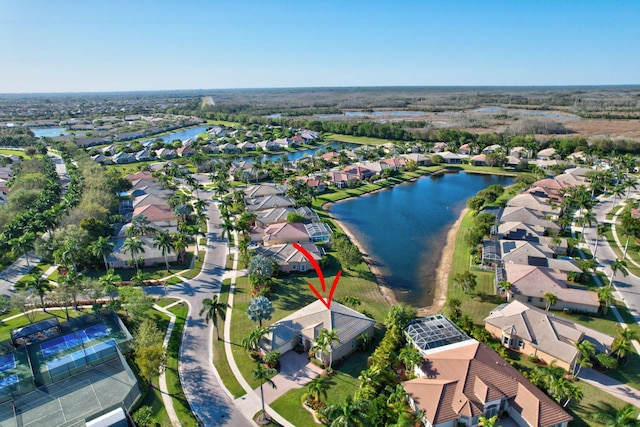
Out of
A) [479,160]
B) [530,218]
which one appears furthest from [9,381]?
[479,160]

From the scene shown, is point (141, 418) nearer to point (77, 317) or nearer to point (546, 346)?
point (77, 317)

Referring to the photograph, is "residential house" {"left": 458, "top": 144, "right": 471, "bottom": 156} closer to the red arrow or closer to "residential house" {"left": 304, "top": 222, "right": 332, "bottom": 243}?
"residential house" {"left": 304, "top": 222, "right": 332, "bottom": 243}

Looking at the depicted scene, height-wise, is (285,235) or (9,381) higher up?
(285,235)

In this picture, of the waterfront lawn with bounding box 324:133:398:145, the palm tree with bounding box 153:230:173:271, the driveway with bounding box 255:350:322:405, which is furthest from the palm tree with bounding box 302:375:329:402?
the waterfront lawn with bounding box 324:133:398:145

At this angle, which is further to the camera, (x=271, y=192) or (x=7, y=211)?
(x=271, y=192)

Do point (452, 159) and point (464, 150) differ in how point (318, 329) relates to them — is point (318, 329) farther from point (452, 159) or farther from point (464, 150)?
point (464, 150)

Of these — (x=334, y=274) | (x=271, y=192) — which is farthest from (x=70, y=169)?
(x=334, y=274)

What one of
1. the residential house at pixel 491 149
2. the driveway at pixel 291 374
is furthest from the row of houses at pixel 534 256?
the residential house at pixel 491 149
